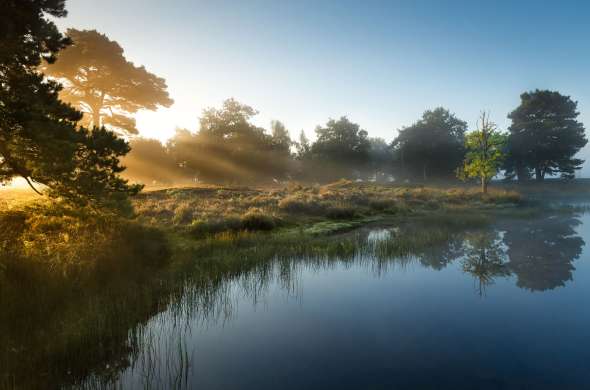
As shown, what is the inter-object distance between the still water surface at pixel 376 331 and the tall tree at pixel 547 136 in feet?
200

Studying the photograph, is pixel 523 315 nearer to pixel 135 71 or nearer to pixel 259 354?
pixel 259 354

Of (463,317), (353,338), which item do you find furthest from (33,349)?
(463,317)

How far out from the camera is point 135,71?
30.8 metres

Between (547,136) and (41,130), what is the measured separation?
242 feet

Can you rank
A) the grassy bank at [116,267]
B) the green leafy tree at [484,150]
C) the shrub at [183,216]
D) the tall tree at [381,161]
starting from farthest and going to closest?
the tall tree at [381,161]
the green leafy tree at [484,150]
the shrub at [183,216]
the grassy bank at [116,267]

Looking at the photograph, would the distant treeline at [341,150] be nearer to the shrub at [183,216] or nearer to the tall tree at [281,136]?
the tall tree at [281,136]

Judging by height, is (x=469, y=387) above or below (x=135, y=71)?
below

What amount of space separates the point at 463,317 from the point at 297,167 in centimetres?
5722

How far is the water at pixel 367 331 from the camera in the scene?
4.33 m

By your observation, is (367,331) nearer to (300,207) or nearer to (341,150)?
(300,207)

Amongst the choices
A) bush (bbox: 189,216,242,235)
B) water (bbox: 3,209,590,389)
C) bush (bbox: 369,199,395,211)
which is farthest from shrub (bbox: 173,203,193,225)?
bush (bbox: 369,199,395,211)

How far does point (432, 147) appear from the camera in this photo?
214 ft

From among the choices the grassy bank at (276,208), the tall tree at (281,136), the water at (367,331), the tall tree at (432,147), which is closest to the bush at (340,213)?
the grassy bank at (276,208)

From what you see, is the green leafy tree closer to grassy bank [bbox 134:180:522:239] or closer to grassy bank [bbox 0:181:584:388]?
grassy bank [bbox 134:180:522:239]
